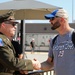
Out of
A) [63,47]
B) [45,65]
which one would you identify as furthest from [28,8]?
[63,47]

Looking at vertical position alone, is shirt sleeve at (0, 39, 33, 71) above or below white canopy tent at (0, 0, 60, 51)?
above

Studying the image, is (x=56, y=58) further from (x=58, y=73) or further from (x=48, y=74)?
(x=48, y=74)

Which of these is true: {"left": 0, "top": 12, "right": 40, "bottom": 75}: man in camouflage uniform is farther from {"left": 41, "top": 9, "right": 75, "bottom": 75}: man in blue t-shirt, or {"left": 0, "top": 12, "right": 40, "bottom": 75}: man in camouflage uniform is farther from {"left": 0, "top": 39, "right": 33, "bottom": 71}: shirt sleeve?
{"left": 41, "top": 9, "right": 75, "bottom": 75}: man in blue t-shirt

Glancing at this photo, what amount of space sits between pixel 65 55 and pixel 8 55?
737mm

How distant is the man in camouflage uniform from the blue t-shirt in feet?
0.97

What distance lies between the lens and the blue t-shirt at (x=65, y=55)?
11.1 ft

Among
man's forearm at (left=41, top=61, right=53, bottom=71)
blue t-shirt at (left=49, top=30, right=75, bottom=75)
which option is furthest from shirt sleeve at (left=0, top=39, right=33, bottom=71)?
man's forearm at (left=41, top=61, right=53, bottom=71)

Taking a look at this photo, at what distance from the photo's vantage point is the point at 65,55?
3.41 metres

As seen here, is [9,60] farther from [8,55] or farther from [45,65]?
[45,65]

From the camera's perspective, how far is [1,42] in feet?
10.6

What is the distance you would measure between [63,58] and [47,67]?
2.13ft

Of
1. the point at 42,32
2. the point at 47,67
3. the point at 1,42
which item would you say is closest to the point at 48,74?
the point at 47,67

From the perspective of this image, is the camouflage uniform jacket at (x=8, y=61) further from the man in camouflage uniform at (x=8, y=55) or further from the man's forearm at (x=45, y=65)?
the man's forearm at (x=45, y=65)

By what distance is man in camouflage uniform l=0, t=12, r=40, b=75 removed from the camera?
316cm
